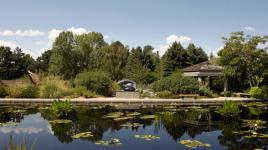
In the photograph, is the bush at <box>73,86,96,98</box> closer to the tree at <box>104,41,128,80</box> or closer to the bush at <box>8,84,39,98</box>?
the bush at <box>8,84,39,98</box>

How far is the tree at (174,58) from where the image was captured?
39.1 m

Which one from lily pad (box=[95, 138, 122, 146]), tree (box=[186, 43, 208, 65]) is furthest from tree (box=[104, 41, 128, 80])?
lily pad (box=[95, 138, 122, 146])

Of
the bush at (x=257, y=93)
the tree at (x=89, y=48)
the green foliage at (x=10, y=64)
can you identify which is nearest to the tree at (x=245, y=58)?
the bush at (x=257, y=93)

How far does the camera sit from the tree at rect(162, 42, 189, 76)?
39.1 metres

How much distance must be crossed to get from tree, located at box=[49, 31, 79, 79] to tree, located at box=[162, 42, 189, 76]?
1458 cm

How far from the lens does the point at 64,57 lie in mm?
46094

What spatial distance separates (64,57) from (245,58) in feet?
91.6

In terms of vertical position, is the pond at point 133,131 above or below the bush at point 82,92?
below

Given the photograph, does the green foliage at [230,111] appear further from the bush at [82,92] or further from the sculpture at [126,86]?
the bush at [82,92]

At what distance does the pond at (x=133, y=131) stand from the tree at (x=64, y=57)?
1154 inches

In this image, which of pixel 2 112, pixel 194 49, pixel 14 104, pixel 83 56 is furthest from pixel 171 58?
pixel 2 112

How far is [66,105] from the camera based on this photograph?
14.6 metres

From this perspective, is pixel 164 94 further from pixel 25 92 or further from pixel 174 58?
pixel 174 58

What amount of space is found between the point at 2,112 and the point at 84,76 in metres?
9.67
